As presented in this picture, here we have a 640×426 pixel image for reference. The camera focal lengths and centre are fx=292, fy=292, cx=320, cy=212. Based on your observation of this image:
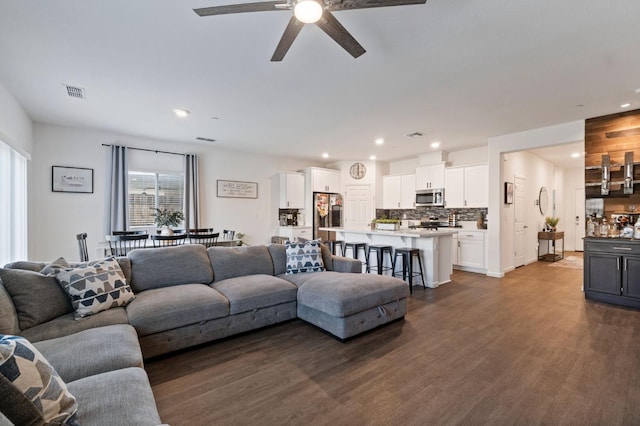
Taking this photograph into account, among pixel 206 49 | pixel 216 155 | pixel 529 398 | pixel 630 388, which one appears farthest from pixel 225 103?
pixel 630 388

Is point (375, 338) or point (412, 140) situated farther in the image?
point (412, 140)

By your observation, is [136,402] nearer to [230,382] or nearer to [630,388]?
[230,382]

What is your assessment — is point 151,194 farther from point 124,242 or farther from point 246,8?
point 246,8

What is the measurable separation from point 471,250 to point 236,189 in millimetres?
5373

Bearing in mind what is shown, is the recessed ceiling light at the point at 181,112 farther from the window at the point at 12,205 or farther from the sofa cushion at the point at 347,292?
the sofa cushion at the point at 347,292

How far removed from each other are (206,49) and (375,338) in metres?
3.14

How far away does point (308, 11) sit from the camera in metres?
1.72

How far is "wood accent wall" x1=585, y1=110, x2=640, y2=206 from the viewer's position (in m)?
4.09

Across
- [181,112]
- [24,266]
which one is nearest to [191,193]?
[181,112]

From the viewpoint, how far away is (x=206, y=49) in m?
2.62

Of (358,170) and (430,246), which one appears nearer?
(430,246)

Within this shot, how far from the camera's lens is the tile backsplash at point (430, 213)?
261 inches

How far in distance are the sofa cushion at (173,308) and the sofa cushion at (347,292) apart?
0.86m

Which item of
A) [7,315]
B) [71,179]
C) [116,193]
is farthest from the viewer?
[116,193]
